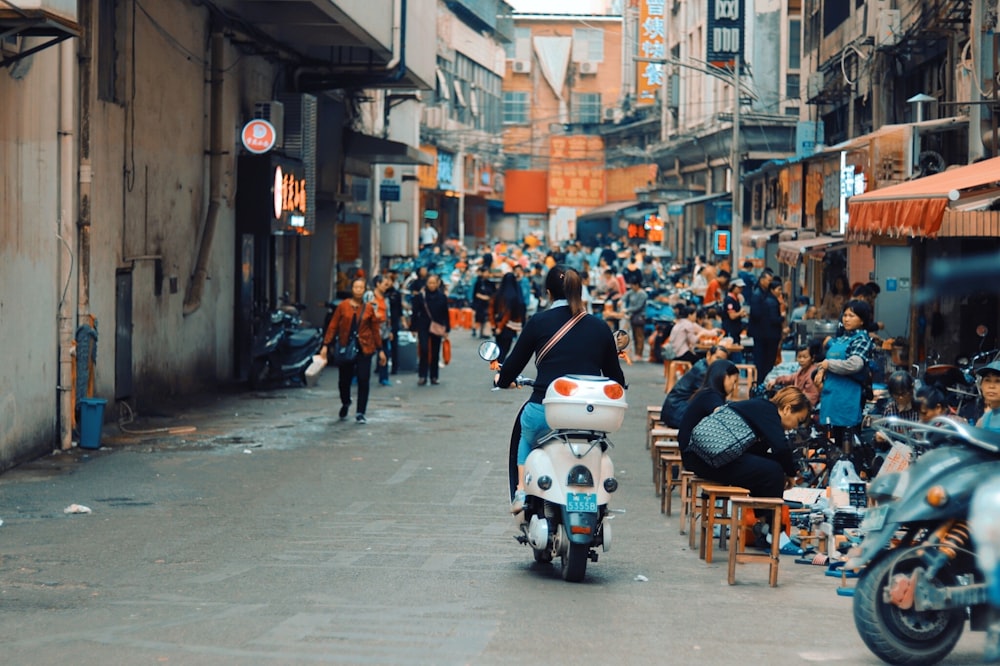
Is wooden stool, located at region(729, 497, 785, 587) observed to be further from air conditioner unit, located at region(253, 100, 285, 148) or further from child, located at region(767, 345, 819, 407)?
air conditioner unit, located at region(253, 100, 285, 148)

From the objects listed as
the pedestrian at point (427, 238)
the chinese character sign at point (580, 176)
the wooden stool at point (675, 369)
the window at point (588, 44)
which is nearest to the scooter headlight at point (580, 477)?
the wooden stool at point (675, 369)

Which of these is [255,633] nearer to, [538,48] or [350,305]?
[350,305]

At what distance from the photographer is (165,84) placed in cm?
2033

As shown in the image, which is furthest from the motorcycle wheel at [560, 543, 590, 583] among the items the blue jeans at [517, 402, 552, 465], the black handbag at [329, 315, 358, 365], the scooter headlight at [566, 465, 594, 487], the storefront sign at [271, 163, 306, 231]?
the storefront sign at [271, 163, 306, 231]

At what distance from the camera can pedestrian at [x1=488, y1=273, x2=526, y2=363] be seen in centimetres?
2400

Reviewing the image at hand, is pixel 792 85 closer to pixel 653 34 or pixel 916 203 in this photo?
pixel 653 34

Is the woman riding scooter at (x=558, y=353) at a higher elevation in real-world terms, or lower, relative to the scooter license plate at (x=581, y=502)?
higher

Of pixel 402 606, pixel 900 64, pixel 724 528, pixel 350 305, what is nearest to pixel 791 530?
pixel 724 528

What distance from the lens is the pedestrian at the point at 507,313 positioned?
24.0 meters

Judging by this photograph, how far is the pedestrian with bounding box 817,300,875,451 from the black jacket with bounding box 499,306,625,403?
4.62m

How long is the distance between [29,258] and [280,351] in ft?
29.0

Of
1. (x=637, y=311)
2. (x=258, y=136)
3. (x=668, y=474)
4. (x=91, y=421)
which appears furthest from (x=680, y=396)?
(x=637, y=311)

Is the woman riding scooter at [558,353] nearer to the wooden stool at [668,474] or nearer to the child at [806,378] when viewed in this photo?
the wooden stool at [668,474]

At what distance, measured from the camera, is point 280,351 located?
23.3 meters
